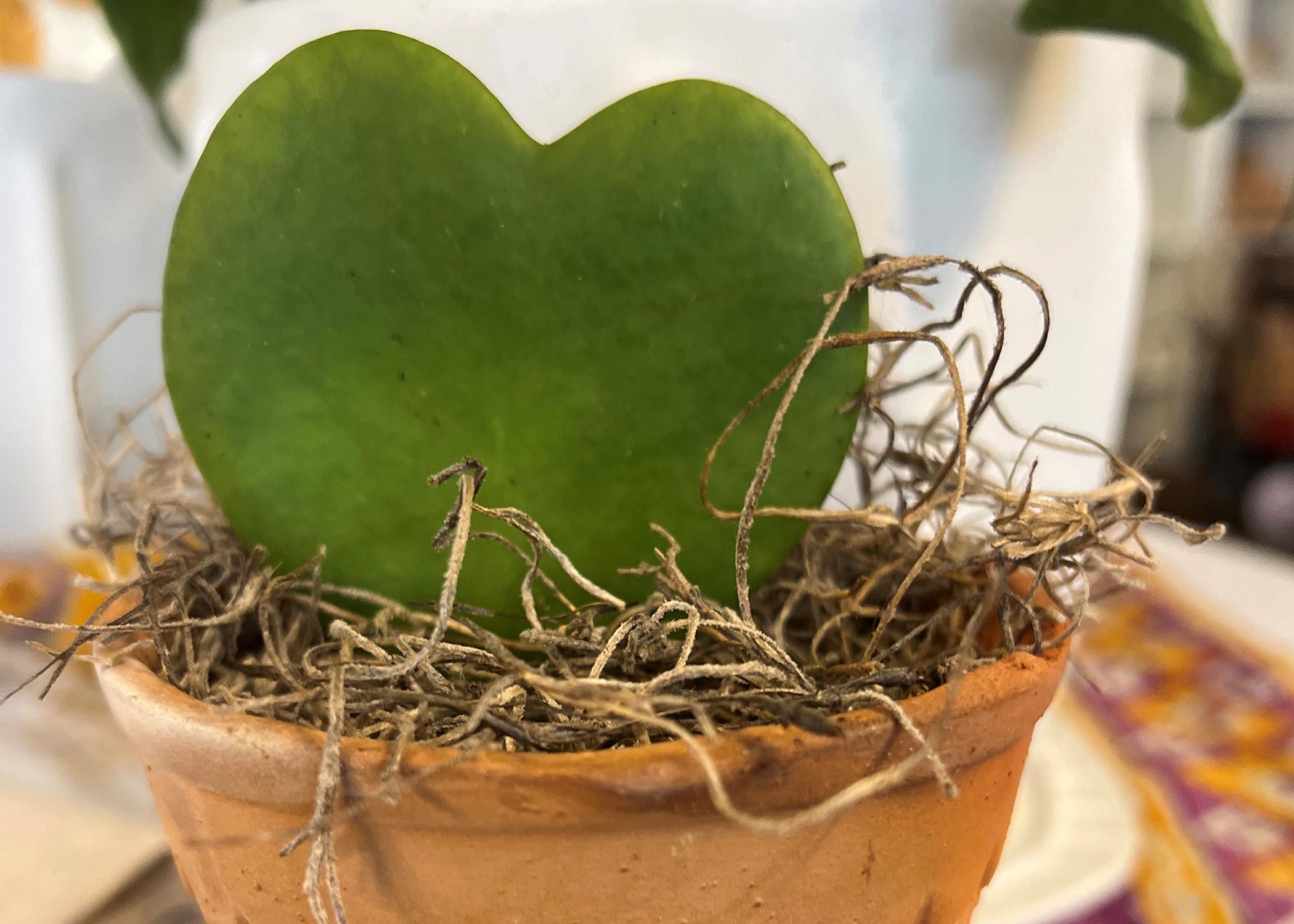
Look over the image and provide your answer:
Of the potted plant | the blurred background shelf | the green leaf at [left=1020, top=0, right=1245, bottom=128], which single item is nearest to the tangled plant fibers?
the potted plant

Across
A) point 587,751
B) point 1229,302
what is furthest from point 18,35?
point 1229,302

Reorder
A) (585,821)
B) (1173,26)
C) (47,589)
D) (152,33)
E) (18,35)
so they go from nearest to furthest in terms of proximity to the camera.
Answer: (585,821), (1173,26), (152,33), (47,589), (18,35)

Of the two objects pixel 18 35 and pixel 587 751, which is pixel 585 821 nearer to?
pixel 587 751

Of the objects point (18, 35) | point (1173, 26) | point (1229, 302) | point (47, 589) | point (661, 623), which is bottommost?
point (1229, 302)

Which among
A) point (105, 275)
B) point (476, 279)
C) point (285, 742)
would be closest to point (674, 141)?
point (476, 279)

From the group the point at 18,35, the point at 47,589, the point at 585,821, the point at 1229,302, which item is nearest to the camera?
the point at 585,821

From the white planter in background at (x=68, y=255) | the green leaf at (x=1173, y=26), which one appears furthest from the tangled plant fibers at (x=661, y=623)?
the white planter in background at (x=68, y=255)

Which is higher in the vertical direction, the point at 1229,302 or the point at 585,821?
the point at 585,821

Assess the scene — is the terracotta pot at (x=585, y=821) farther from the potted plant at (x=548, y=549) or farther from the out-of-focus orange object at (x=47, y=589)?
the out-of-focus orange object at (x=47, y=589)
